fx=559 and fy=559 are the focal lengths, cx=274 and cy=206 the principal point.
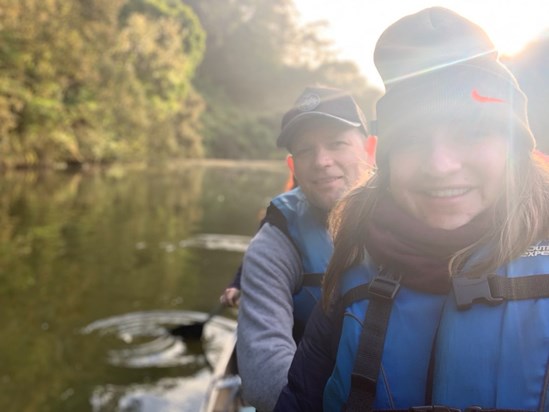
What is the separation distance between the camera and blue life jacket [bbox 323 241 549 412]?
0.75m

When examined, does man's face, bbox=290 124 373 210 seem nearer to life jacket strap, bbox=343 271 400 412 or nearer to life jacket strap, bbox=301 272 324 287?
life jacket strap, bbox=301 272 324 287

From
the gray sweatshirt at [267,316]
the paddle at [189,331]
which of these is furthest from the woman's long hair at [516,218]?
the paddle at [189,331]

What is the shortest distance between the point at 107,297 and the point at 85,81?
1347cm

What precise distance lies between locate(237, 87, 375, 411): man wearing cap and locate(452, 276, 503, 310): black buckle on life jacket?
0.48 m

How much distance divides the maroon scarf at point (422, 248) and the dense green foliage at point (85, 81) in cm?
1499

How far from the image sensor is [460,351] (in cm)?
77

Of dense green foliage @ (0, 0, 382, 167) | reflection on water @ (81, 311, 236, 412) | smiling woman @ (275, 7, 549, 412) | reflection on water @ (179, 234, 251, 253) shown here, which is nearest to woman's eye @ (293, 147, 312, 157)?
smiling woman @ (275, 7, 549, 412)

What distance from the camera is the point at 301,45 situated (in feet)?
170

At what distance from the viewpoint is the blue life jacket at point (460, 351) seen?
75cm

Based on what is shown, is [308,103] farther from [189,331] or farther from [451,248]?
[189,331]

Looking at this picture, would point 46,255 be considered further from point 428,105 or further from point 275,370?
point 428,105

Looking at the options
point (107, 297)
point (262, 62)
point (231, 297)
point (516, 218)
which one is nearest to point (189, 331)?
point (107, 297)

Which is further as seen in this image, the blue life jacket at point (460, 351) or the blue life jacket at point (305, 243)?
the blue life jacket at point (305, 243)

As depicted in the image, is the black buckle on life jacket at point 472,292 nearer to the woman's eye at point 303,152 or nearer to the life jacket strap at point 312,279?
the life jacket strap at point 312,279
